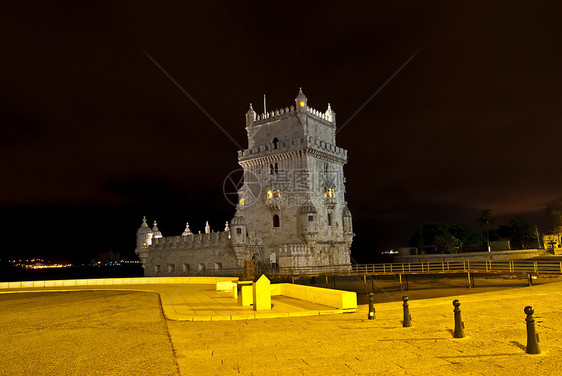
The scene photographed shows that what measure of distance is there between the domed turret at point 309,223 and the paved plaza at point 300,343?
29.6 meters

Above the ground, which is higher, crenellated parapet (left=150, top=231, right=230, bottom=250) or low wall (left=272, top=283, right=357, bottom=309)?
crenellated parapet (left=150, top=231, right=230, bottom=250)

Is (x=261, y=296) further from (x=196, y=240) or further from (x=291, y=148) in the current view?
(x=196, y=240)

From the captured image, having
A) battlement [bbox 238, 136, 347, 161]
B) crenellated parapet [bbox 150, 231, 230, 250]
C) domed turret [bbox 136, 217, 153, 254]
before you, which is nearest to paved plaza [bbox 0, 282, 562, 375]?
battlement [bbox 238, 136, 347, 161]

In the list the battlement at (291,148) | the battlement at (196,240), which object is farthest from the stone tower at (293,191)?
the battlement at (196,240)

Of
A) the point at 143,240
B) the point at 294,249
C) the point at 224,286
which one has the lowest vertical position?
the point at 224,286

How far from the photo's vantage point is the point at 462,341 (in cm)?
1105

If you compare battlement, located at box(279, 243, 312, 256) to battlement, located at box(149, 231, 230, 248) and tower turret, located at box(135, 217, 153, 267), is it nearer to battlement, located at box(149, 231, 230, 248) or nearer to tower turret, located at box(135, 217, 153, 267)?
battlement, located at box(149, 231, 230, 248)

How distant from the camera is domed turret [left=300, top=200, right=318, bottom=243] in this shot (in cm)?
4797

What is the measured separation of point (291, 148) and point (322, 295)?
32655mm

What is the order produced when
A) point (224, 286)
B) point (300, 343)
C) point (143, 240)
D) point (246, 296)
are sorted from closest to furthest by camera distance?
point (300, 343) < point (246, 296) < point (224, 286) < point (143, 240)

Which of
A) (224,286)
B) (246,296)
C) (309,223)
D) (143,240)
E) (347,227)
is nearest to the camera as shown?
(246,296)

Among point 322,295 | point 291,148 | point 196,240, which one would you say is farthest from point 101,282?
point 322,295

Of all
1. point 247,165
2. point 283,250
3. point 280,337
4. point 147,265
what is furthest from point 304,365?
point 147,265

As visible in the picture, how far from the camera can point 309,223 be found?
158 ft
